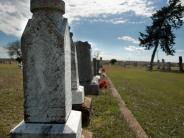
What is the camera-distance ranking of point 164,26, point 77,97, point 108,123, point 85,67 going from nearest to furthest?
point 77,97
point 108,123
point 85,67
point 164,26

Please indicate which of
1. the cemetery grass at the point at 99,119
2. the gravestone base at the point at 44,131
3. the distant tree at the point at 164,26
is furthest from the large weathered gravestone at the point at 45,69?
the distant tree at the point at 164,26

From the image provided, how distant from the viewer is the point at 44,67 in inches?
155

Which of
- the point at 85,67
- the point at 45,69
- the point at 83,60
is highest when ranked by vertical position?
the point at 83,60

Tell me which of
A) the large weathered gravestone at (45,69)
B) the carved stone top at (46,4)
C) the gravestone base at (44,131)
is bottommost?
the gravestone base at (44,131)

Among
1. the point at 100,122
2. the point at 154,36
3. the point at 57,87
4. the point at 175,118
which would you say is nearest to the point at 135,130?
the point at 100,122

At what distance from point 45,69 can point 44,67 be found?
0.03 metres

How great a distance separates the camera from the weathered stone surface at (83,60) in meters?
11.5

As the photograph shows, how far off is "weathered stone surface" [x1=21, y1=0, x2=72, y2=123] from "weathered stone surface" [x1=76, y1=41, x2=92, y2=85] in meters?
7.53

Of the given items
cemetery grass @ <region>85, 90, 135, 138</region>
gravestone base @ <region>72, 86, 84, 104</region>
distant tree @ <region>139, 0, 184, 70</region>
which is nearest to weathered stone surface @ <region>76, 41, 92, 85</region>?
cemetery grass @ <region>85, 90, 135, 138</region>

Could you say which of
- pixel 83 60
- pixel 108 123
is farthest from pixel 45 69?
pixel 83 60

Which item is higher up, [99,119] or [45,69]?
[45,69]

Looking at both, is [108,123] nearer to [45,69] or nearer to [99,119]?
[99,119]

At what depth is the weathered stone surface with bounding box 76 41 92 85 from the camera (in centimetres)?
1154

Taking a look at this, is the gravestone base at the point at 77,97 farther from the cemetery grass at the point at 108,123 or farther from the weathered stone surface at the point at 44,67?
the weathered stone surface at the point at 44,67
